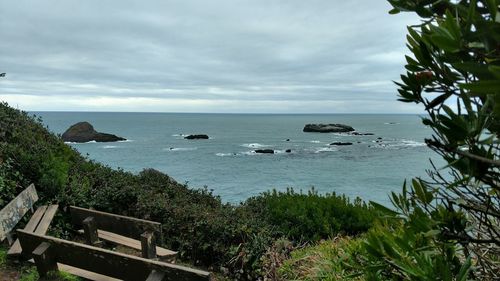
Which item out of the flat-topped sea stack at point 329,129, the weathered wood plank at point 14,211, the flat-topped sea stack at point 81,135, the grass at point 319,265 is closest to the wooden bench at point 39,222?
the weathered wood plank at point 14,211

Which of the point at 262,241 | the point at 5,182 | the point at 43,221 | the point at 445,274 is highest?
the point at 445,274

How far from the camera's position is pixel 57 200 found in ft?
23.8

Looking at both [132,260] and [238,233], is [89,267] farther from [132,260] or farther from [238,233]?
[238,233]

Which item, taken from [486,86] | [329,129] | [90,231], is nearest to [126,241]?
[90,231]

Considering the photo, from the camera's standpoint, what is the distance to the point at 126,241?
5.95 metres

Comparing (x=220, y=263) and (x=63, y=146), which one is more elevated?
(x=63, y=146)

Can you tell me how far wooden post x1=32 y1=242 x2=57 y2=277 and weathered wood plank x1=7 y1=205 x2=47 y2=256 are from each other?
2.76ft

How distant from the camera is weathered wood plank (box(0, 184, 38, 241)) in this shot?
204 inches

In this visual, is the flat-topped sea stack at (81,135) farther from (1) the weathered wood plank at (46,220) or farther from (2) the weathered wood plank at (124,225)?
(2) the weathered wood plank at (124,225)

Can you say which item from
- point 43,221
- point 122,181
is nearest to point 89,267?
point 43,221

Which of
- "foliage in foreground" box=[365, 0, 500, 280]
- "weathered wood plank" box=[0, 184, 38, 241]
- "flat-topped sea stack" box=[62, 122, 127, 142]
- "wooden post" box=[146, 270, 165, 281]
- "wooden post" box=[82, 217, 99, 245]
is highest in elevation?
"foliage in foreground" box=[365, 0, 500, 280]

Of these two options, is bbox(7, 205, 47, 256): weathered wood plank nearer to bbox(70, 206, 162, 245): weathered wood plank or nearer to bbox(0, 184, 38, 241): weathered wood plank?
bbox(0, 184, 38, 241): weathered wood plank

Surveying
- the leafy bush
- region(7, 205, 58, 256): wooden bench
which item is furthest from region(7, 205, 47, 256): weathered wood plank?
the leafy bush

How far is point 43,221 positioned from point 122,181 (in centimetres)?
277
